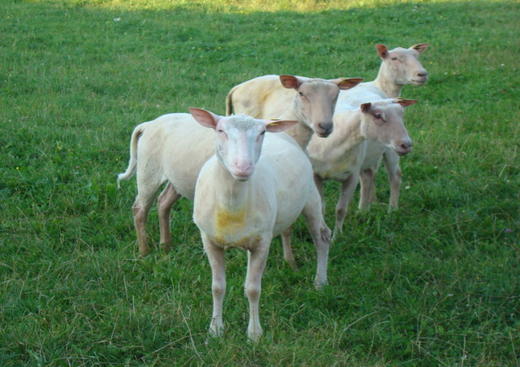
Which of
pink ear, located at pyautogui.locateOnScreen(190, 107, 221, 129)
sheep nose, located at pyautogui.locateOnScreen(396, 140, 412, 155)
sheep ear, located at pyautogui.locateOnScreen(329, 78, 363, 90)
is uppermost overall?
pink ear, located at pyautogui.locateOnScreen(190, 107, 221, 129)

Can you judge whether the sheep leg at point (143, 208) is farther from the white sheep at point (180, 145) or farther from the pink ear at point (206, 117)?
the pink ear at point (206, 117)

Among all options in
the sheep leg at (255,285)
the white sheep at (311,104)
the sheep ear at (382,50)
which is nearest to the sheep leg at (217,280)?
the sheep leg at (255,285)

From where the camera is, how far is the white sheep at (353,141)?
5156 mm

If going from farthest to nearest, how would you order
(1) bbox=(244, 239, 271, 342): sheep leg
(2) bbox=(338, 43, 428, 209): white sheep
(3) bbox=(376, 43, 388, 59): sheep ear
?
(3) bbox=(376, 43, 388, 59): sheep ear
(2) bbox=(338, 43, 428, 209): white sheep
(1) bbox=(244, 239, 271, 342): sheep leg

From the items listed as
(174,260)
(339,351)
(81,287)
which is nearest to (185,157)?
(174,260)

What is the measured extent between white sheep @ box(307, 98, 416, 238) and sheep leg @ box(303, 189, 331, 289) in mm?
664

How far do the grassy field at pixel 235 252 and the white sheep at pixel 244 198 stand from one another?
1.03 ft

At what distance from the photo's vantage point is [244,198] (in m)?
3.61

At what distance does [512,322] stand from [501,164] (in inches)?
115

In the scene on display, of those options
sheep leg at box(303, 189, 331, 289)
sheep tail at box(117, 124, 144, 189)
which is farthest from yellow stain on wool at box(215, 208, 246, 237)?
sheep tail at box(117, 124, 144, 189)

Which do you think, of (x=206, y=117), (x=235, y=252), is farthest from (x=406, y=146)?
(x=206, y=117)

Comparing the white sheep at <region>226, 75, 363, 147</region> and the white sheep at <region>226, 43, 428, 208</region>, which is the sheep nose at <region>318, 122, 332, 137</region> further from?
the white sheep at <region>226, 43, 428, 208</region>

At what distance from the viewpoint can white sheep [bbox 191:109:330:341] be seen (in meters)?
3.42

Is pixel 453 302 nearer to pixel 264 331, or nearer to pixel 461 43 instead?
pixel 264 331
